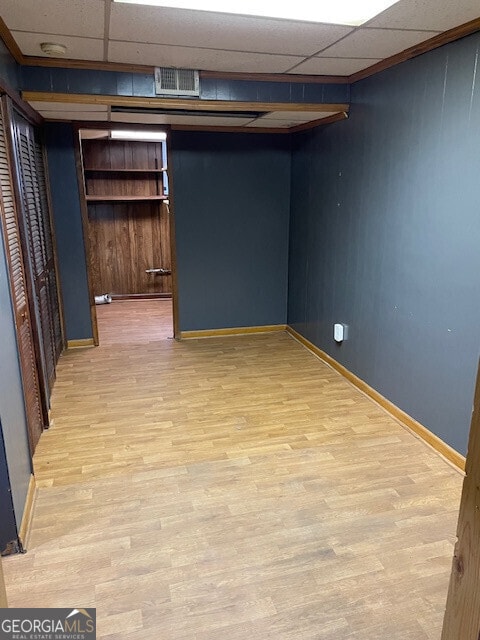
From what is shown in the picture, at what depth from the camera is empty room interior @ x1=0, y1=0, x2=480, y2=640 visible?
1.84m

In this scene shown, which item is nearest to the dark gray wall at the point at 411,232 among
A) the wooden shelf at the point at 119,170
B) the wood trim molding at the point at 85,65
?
the wood trim molding at the point at 85,65

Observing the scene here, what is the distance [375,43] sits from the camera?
8.34ft

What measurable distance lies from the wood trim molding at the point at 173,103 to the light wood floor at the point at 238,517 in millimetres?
2151

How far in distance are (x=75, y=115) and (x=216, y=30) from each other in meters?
1.96

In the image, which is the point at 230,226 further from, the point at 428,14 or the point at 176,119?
the point at 428,14

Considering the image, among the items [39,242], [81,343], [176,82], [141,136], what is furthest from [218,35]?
[141,136]

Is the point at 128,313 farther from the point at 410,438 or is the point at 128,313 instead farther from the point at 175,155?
the point at 410,438

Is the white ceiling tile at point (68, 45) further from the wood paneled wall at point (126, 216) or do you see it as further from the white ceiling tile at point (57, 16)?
the wood paneled wall at point (126, 216)

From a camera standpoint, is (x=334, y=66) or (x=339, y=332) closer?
(x=334, y=66)

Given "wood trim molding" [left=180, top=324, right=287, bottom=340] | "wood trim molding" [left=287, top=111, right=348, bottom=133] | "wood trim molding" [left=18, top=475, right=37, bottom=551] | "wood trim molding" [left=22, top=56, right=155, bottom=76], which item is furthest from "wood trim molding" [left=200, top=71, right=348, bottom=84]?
"wood trim molding" [left=18, top=475, right=37, bottom=551]

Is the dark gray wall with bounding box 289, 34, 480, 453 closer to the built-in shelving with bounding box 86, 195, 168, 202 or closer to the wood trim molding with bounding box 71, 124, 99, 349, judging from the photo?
the wood trim molding with bounding box 71, 124, 99, 349

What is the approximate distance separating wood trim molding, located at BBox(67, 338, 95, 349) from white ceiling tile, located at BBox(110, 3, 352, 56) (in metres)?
3.06

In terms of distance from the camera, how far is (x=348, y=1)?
203 centimetres

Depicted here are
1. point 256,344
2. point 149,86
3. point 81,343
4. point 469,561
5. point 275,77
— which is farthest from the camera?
point 256,344
